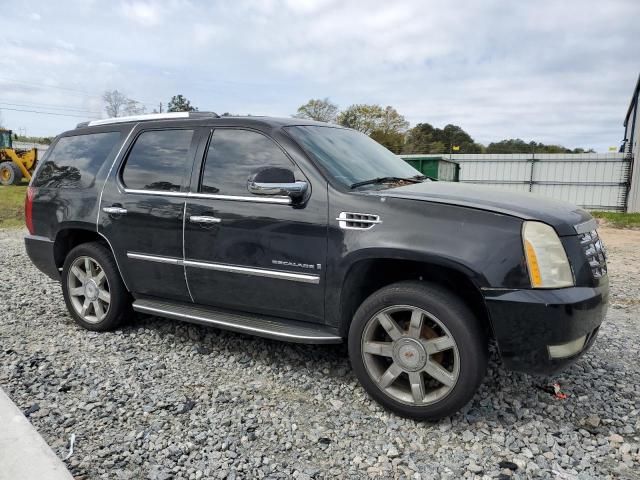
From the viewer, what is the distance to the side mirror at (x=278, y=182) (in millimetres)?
3104

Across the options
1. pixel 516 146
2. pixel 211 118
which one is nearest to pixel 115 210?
pixel 211 118

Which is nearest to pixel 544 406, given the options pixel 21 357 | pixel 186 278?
pixel 186 278

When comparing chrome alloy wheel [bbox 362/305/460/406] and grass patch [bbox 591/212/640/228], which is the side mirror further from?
grass patch [bbox 591/212/640/228]

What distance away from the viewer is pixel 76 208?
4.35 meters

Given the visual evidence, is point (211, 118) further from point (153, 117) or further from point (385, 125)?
point (385, 125)

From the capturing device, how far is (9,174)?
807 inches

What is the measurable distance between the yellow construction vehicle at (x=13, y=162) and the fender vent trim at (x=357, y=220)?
21.6 meters

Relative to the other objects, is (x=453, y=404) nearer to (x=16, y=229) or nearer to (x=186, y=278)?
(x=186, y=278)

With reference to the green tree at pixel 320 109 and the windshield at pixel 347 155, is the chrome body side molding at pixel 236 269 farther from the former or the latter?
the green tree at pixel 320 109

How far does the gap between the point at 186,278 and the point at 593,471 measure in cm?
285

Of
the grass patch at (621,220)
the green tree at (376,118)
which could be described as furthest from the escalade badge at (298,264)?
the green tree at (376,118)

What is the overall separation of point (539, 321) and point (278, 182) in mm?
1691

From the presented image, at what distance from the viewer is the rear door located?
3.79 meters

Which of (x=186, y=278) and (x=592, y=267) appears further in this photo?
(x=186, y=278)
